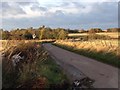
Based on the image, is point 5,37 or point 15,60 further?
point 5,37

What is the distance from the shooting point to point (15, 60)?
46.4ft

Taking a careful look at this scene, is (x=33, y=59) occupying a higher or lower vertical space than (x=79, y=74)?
higher

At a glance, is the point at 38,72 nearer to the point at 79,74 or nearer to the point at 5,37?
the point at 79,74

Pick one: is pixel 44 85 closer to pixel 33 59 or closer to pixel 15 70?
pixel 15 70

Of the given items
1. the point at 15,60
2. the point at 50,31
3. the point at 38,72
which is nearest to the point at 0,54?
the point at 15,60

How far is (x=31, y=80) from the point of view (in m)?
12.0

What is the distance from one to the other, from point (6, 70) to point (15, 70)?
58cm

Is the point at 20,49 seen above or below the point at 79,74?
above

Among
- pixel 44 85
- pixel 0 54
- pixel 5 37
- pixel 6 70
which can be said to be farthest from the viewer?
pixel 5 37

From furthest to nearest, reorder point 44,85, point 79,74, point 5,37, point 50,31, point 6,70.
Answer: point 50,31 → point 5,37 → point 79,74 → point 6,70 → point 44,85

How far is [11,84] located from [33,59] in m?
2.76

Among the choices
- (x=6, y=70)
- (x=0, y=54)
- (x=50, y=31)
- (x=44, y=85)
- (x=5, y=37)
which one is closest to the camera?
(x=44, y=85)

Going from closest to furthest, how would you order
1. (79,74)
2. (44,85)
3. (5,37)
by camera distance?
(44,85) < (79,74) < (5,37)

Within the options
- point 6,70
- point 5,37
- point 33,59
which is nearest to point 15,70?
point 6,70
